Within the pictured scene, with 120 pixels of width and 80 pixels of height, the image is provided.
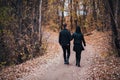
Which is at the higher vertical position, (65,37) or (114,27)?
(114,27)

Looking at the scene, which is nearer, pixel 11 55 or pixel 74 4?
pixel 11 55

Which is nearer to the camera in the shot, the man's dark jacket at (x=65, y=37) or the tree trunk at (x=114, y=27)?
the man's dark jacket at (x=65, y=37)

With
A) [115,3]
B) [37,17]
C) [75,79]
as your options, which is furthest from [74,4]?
[75,79]

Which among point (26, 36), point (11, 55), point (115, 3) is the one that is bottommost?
point (11, 55)

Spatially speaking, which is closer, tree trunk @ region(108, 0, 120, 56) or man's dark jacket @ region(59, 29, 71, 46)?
man's dark jacket @ region(59, 29, 71, 46)

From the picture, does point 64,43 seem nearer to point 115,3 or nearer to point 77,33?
point 77,33

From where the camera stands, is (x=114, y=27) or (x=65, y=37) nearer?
(x=65, y=37)

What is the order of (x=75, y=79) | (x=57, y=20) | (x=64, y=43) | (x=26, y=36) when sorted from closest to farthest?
(x=75, y=79) < (x=64, y=43) < (x=26, y=36) < (x=57, y=20)

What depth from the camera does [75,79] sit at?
12.4 metres

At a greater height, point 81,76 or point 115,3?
point 115,3

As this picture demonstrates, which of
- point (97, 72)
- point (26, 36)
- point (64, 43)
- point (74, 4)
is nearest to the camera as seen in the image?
point (97, 72)

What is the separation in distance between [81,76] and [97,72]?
2.90ft

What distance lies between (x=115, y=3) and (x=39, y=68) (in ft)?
19.3

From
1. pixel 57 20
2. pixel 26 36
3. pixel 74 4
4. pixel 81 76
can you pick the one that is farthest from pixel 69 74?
pixel 57 20
